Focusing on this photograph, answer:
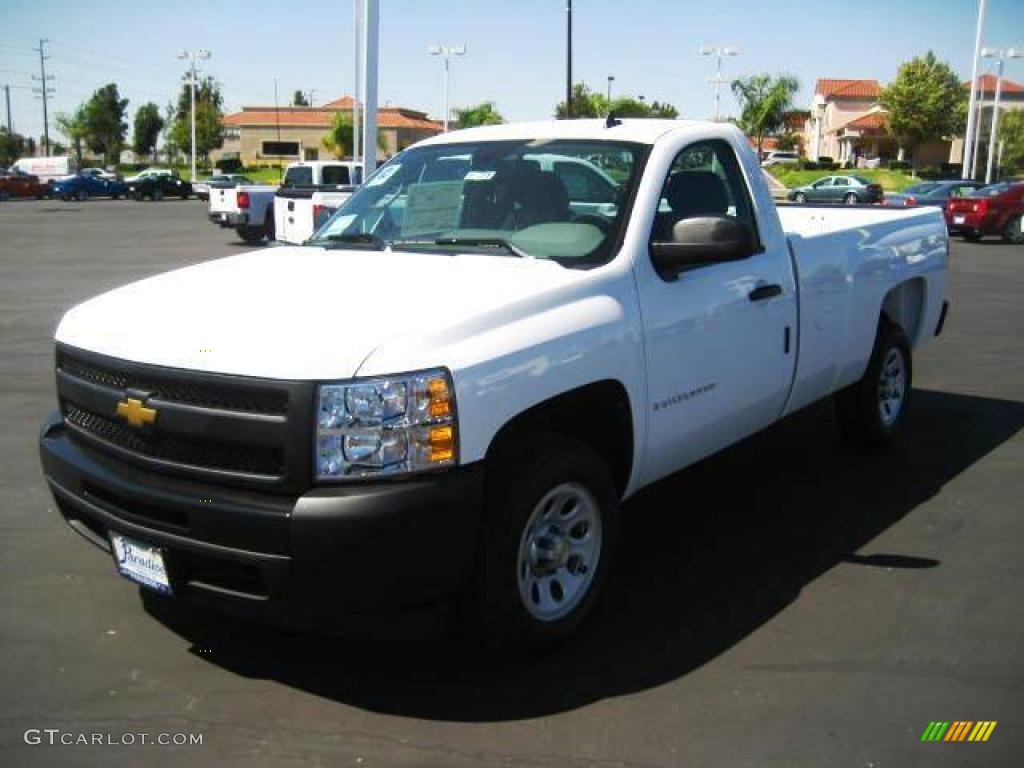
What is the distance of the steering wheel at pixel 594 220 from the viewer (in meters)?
4.14

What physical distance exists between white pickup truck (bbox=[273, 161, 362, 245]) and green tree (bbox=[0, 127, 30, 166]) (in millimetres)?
82989

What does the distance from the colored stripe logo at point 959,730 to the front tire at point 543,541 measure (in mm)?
1256

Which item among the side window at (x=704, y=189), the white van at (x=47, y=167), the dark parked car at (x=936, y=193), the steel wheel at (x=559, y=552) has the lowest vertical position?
the steel wheel at (x=559, y=552)

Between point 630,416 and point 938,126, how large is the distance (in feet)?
252

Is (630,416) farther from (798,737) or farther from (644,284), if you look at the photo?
(798,737)

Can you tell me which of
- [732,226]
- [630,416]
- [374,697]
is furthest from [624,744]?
[732,226]

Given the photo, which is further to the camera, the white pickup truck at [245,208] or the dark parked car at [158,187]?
the dark parked car at [158,187]

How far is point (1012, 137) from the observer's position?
75812 mm

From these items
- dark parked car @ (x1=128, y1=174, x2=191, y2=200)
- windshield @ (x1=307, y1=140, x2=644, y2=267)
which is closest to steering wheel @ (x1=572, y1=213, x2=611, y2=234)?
windshield @ (x1=307, y1=140, x2=644, y2=267)

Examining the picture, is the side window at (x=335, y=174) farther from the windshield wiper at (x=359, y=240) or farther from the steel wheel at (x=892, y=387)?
the windshield wiper at (x=359, y=240)

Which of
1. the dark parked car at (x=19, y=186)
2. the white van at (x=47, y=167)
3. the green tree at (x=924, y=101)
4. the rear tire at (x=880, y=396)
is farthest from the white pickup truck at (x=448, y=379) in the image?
the green tree at (x=924, y=101)

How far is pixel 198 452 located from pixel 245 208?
20.1 m

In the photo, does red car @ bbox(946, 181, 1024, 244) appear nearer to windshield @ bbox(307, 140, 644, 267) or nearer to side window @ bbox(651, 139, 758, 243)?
side window @ bbox(651, 139, 758, 243)

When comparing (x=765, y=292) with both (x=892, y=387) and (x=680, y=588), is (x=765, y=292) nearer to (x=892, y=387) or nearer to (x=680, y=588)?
(x=680, y=588)
